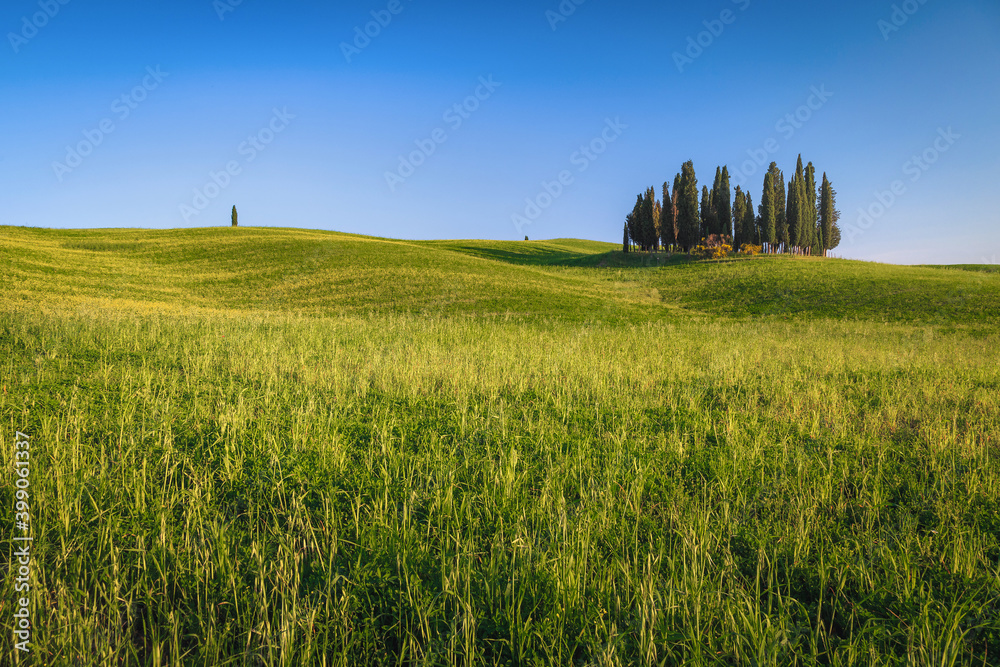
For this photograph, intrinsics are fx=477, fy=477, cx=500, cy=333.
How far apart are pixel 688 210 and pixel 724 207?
4.65 meters

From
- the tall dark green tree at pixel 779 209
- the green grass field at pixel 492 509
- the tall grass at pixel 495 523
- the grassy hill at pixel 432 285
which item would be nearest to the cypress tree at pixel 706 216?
the tall dark green tree at pixel 779 209

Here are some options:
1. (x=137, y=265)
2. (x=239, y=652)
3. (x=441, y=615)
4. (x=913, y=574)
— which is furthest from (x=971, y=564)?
(x=137, y=265)

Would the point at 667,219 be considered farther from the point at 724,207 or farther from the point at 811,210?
the point at 811,210

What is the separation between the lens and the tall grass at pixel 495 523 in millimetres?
2314

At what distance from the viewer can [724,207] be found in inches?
2267

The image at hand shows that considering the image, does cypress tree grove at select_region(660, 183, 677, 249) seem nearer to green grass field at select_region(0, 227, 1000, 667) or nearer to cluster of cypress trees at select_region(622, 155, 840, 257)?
cluster of cypress trees at select_region(622, 155, 840, 257)

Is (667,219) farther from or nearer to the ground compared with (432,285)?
farther from the ground

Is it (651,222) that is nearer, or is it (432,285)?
(432,285)

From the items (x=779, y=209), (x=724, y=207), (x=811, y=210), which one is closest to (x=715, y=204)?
(x=724, y=207)

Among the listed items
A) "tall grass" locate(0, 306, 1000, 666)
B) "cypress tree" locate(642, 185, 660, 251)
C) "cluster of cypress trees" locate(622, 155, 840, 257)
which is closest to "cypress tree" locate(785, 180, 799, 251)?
"cluster of cypress trees" locate(622, 155, 840, 257)

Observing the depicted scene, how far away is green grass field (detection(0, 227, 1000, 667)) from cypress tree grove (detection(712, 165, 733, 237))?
53.1 meters

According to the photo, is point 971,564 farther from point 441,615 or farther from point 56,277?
point 56,277

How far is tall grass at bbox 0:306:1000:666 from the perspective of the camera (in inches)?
91.1

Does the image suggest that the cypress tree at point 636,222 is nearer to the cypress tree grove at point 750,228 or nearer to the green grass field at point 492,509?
the cypress tree grove at point 750,228
